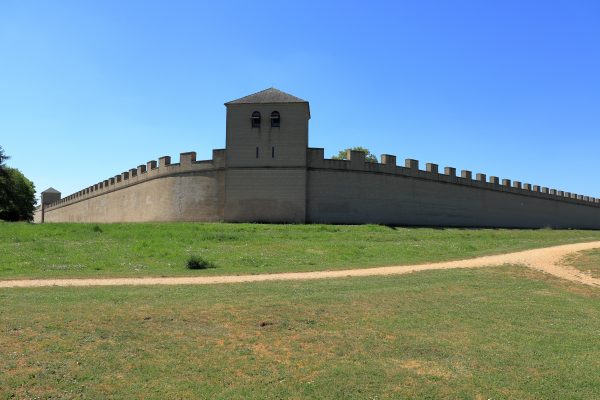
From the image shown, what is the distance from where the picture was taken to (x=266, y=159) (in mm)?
36906

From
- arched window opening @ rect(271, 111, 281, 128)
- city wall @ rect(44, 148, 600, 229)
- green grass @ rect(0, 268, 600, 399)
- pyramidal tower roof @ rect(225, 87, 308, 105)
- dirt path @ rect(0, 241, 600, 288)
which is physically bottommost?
green grass @ rect(0, 268, 600, 399)

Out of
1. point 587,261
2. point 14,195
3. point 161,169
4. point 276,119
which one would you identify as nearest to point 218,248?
point 587,261

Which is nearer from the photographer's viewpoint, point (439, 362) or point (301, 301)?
point (439, 362)

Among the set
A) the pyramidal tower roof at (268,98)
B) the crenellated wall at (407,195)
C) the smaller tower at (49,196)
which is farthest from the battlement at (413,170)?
the smaller tower at (49,196)

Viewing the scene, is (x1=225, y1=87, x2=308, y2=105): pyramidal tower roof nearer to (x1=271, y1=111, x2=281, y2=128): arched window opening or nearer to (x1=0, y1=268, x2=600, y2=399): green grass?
(x1=271, y1=111, x2=281, y2=128): arched window opening

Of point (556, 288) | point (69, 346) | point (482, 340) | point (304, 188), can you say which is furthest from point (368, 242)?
point (69, 346)

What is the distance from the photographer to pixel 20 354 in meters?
7.25

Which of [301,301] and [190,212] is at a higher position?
[190,212]

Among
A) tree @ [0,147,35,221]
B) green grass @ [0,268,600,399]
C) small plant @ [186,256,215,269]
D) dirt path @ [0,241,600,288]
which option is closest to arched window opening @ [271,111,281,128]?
dirt path @ [0,241,600,288]

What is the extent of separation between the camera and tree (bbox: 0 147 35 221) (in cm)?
5266

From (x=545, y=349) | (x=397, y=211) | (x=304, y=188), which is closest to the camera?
(x=545, y=349)

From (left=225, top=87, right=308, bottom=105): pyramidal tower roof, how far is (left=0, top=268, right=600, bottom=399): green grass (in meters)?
27.0

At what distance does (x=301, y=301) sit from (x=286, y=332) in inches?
84.4

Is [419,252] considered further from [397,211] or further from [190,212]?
[190,212]
